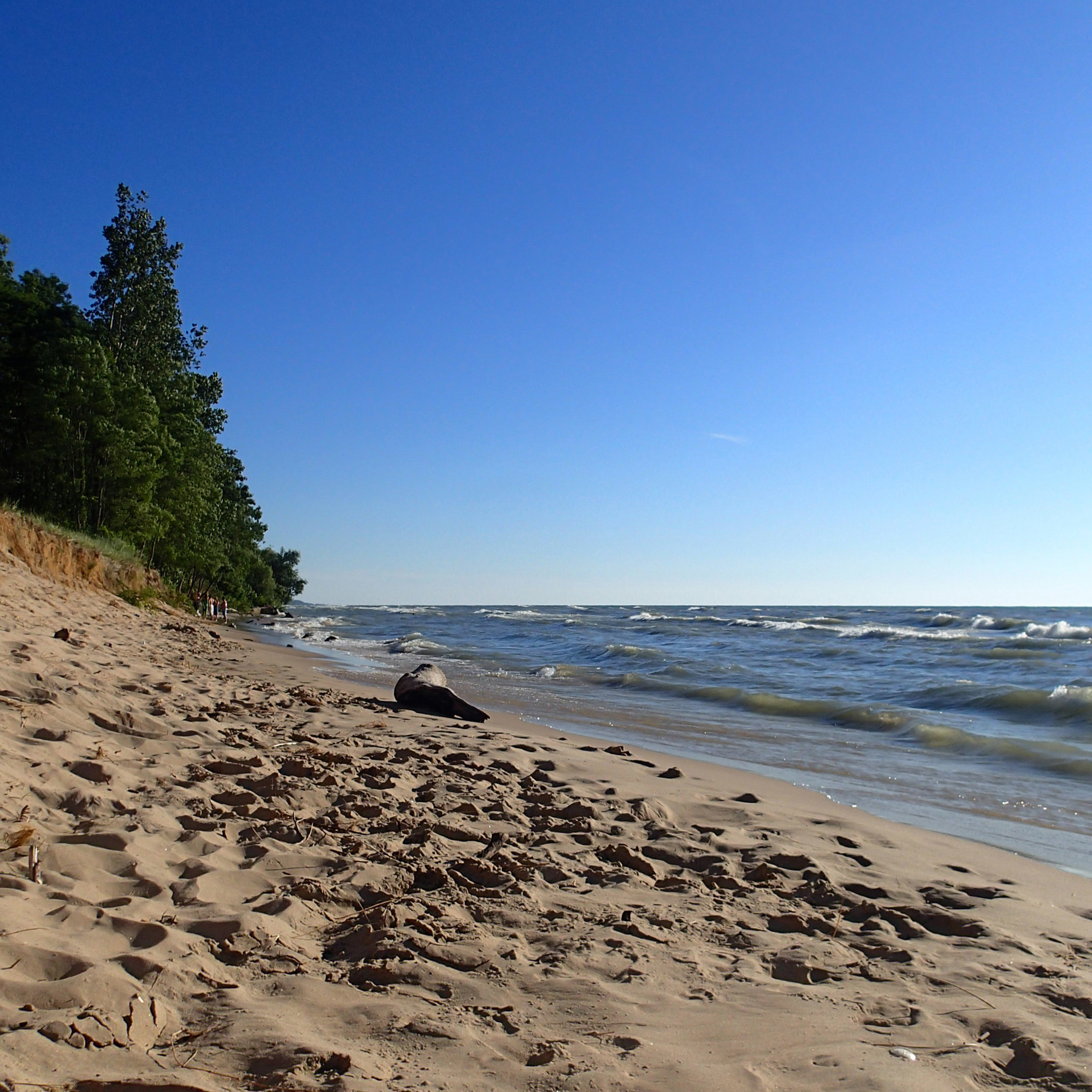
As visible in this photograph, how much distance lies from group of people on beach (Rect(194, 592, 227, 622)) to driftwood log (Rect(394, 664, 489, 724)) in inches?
951

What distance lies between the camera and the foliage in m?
22.9

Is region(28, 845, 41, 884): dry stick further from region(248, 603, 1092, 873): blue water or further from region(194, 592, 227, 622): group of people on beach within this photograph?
region(194, 592, 227, 622): group of people on beach

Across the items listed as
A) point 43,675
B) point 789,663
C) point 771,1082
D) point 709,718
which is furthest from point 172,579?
point 771,1082

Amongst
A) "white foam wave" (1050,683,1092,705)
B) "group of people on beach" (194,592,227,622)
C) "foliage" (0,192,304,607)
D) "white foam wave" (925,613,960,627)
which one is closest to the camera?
"white foam wave" (1050,683,1092,705)

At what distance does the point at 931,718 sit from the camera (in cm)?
1245

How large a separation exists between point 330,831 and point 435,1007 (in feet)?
5.96

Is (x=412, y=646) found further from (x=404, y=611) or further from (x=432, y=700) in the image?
(x=404, y=611)

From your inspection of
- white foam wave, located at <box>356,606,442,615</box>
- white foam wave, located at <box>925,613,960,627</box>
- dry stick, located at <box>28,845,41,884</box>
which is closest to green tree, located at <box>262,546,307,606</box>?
white foam wave, located at <box>356,606,442,615</box>

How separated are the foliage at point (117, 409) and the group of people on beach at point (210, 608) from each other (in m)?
1.63

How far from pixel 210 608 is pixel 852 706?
102 ft

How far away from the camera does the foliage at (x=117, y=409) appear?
2291cm

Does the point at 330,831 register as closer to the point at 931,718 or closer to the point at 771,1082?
the point at 771,1082

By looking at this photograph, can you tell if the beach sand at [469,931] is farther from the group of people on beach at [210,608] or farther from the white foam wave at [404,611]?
the white foam wave at [404,611]

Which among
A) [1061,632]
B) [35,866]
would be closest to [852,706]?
[35,866]
